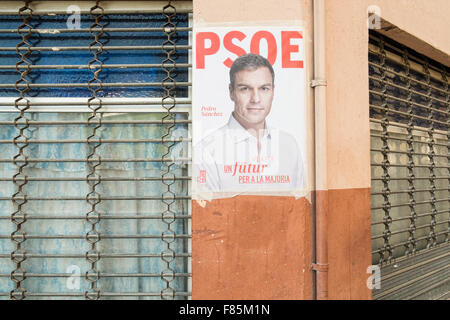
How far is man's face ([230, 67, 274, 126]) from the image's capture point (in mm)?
2500

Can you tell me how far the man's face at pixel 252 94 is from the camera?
2.50 metres

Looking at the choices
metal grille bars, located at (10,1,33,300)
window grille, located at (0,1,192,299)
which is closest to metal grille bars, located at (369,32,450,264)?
window grille, located at (0,1,192,299)

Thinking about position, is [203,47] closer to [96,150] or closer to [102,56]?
[102,56]

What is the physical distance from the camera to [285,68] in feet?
8.29

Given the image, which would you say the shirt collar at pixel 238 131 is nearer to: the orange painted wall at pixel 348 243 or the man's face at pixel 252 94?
the man's face at pixel 252 94

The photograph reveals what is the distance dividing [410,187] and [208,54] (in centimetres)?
269

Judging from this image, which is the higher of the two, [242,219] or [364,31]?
[364,31]

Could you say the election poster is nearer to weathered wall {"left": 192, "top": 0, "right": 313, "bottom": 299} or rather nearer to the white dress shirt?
the white dress shirt

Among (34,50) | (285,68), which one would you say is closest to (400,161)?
(285,68)

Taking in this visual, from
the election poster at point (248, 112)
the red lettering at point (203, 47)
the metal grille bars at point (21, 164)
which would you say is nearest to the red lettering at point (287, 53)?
the election poster at point (248, 112)

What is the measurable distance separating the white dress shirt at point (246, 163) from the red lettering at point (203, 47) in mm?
524

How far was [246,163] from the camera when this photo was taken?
2477 millimetres
